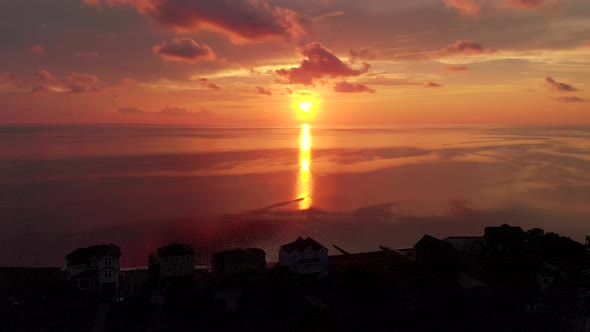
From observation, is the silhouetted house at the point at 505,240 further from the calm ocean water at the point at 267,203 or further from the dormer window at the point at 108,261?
the dormer window at the point at 108,261

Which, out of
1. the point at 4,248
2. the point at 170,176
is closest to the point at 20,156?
the point at 170,176

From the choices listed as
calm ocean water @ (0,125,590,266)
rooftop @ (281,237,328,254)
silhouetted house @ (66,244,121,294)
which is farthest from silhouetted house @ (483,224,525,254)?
silhouetted house @ (66,244,121,294)

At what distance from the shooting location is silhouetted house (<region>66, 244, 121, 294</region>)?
33.8 m

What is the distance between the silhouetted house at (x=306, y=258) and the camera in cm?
3606

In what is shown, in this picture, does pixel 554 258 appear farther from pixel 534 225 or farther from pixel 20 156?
pixel 20 156

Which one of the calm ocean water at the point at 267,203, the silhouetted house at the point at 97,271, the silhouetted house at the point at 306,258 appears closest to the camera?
the silhouetted house at the point at 97,271

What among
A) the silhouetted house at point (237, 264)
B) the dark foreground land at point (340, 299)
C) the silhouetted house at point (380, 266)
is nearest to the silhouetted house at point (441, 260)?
the dark foreground land at point (340, 299)

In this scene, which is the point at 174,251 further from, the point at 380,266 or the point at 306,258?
the point at 380,266

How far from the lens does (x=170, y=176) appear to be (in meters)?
102

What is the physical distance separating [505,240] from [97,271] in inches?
1410

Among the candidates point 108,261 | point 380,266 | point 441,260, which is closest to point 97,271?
point 108,261

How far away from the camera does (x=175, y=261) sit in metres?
35.8

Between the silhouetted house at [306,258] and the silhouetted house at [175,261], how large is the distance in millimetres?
7952

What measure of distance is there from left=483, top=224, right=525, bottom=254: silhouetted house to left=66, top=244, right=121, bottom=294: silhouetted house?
33592mm
